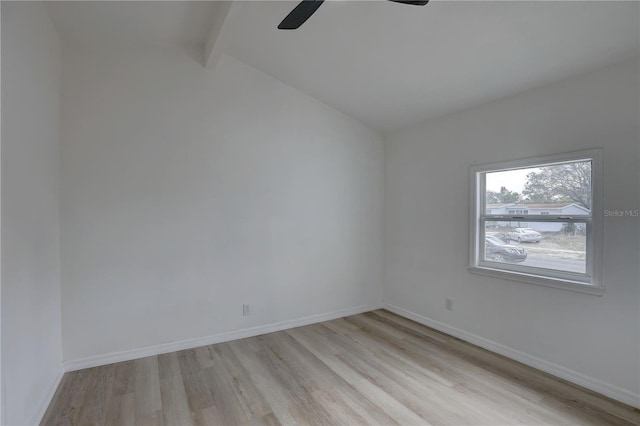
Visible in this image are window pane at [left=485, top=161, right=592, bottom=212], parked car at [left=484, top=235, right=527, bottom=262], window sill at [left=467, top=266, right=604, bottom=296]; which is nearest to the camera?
window sill at [left=467, top=266, right=604, bottom=296]

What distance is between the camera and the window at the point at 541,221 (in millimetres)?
2422

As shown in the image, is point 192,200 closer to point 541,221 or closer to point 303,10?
point 303,10

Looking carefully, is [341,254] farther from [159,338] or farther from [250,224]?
[159,338]

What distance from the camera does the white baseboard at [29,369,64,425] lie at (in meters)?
1.97

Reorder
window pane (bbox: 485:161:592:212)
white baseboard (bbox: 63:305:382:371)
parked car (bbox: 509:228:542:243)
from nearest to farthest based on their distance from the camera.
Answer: window pane (bbox: 485:161:592:212), white baseboard (bbox: 63:305:382:371), parked car (bbox: 509:228:542:243)

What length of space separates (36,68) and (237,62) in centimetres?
176

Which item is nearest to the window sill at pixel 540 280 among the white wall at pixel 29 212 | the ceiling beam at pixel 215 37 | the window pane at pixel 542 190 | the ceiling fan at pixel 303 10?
the window pane at pixel 542 190

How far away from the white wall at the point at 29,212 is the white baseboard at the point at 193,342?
203 mm

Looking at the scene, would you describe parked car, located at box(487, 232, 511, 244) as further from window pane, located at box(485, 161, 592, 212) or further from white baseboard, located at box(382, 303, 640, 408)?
white baseboard, located at box(382, 303, 640, 408)

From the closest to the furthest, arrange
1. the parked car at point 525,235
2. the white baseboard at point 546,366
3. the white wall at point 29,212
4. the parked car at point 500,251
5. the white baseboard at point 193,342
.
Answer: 1. the white wall at point 29,212
2. the white baseboard at point 546,366
3. the white baseboard at point 193,342
4. the parked car at point 525,235
5. the parked car at point 500,251

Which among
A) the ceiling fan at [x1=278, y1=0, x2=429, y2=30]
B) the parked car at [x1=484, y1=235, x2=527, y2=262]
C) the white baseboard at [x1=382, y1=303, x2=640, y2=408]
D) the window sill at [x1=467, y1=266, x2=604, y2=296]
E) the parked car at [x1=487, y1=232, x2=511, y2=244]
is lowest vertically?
the white baseboard at [x1=382, y1=303, x2=640, y2=408]

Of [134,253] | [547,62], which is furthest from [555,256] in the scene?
[134,253]

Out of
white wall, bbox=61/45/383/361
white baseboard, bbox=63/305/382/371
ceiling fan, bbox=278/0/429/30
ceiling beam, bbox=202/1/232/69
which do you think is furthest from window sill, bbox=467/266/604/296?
ceiling beam, bbox=202/1/232/69

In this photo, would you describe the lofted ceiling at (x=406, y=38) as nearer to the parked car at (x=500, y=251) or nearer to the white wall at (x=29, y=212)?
the white wall at (x=29, y=212)
